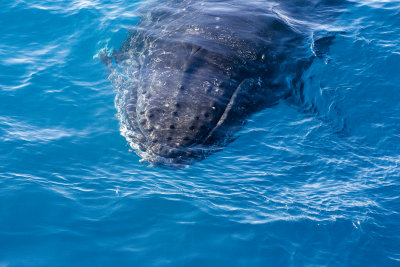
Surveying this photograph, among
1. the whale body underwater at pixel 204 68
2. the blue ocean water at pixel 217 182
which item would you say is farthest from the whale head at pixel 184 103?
the blue ocean water at pixel 217 182

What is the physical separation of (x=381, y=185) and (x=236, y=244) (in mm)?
3676

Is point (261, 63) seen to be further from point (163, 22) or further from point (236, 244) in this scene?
point (236, 244)

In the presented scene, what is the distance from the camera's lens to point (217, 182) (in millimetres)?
9070

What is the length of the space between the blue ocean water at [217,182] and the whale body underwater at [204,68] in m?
0.43

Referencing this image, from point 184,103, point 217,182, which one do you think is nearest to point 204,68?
point 184,103

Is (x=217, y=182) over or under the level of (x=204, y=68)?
under

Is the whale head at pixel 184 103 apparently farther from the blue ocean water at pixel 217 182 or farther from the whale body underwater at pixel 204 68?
the blue ocean water at pixel 217 182

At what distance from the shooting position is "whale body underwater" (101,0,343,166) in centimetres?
934

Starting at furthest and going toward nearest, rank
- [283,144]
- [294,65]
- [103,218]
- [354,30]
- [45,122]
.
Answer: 1. [354,30]
2. [294,65]
3. [45,122]
4. [283,144]
5. [103,218]

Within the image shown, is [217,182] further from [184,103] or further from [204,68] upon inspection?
[204,68]

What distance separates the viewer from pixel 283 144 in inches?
393

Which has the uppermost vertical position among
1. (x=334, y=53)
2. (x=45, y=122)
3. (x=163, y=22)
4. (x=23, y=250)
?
(x=163, y=22)

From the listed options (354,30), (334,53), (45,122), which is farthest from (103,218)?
(354,30)

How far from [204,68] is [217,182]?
10.6 ft
